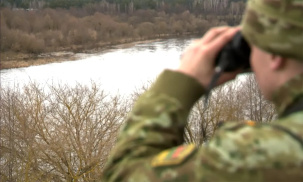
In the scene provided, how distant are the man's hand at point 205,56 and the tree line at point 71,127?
32.8 ft

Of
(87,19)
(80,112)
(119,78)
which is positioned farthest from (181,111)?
(87,19)

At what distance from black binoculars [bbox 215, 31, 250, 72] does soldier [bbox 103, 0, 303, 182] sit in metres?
0.01

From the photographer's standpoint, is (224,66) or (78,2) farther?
(78,2)

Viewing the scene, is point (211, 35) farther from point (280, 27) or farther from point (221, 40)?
point (280, 27)

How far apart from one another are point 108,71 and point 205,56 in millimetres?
19431

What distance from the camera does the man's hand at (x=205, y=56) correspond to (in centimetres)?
65

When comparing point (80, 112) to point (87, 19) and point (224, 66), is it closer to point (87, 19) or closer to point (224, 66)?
point (224, 66)

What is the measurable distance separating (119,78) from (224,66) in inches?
701

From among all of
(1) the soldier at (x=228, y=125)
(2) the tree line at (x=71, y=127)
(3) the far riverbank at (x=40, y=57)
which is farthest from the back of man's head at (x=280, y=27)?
(3) the far riverbank at (x=40, y=57)

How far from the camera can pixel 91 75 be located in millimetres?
18625

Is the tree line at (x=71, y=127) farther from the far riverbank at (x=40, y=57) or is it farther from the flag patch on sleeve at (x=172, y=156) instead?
the far riverbank at (x=40, y=57)

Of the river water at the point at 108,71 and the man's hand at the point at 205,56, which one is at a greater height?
the man's hand at the point at 205,56

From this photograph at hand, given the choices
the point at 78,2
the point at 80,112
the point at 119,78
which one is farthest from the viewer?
the point at 78,2

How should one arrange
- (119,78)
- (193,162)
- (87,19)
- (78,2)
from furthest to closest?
(78,2), (87,19), (119,78), (193,162)
